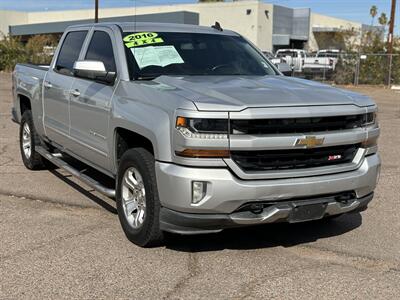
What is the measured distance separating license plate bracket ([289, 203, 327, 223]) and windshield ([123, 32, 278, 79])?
179 cm

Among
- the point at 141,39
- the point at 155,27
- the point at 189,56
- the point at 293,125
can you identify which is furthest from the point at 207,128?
the point at 155,27

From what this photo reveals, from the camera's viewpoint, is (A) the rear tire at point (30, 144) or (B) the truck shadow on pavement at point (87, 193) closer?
(B) the truck shadow on pavement at point (87, 193)

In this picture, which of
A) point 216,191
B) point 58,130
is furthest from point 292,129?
point 58,130

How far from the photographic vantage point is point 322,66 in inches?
1249

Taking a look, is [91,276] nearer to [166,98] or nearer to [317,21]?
[166,98]

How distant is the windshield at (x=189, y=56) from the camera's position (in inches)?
212

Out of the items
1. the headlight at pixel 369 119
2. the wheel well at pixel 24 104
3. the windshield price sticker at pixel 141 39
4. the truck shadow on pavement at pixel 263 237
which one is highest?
the windshield price sticker at pixel 141 39

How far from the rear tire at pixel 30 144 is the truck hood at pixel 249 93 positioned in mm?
3270

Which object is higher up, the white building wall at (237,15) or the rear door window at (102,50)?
the white building wall at (237,15)

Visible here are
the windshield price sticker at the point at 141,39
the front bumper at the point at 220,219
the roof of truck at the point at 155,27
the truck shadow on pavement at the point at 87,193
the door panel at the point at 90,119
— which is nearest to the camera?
the front bumper at the point at 220,219

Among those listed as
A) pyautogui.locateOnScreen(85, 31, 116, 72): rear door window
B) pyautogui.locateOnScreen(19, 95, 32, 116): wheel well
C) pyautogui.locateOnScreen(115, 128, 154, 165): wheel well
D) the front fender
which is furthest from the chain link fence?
the front fender

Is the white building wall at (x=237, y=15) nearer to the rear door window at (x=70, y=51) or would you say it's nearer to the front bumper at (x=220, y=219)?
the rear door window at (x=70, y=51)

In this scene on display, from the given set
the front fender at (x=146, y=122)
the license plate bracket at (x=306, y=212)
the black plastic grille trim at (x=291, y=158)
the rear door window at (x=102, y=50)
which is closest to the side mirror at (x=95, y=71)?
the rear door window at (x=102, y=50)

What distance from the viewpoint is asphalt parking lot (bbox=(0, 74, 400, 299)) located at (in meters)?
4.03
